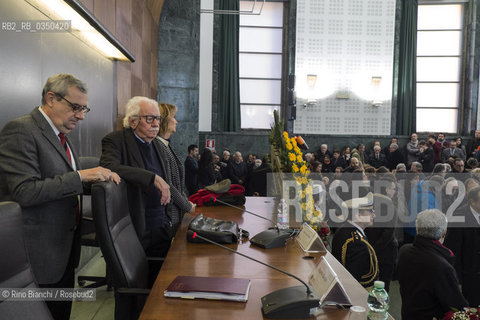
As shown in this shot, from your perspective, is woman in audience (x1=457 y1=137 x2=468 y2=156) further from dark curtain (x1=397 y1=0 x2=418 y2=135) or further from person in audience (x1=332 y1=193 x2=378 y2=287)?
person in audience (x1=332 y1=193 x2=378 y2=287)

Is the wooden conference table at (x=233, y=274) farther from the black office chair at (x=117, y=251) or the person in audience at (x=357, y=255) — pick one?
the person in audience at (x=357, y=255)

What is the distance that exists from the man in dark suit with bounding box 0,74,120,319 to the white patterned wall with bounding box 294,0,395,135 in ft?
27.3

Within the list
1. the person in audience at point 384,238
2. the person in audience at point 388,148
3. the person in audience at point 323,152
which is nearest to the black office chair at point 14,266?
the person in audience at point 384,238

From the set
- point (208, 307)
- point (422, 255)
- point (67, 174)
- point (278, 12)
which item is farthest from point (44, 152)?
point (278, 12)

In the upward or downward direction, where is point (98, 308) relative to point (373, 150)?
downward

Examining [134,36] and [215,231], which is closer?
[215,231]

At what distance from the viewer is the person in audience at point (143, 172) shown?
6.31 ft

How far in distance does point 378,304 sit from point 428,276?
1.26 meters

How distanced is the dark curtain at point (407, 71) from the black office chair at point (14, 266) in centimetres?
1007

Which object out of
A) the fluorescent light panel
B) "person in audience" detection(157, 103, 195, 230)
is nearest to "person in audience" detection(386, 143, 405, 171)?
the fluorescent light panel

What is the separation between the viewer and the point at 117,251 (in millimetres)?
1462

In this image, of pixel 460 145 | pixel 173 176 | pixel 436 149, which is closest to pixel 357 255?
pixel 173 176

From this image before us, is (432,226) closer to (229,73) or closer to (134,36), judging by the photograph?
(134,36)

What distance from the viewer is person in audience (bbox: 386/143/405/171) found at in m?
8.95
